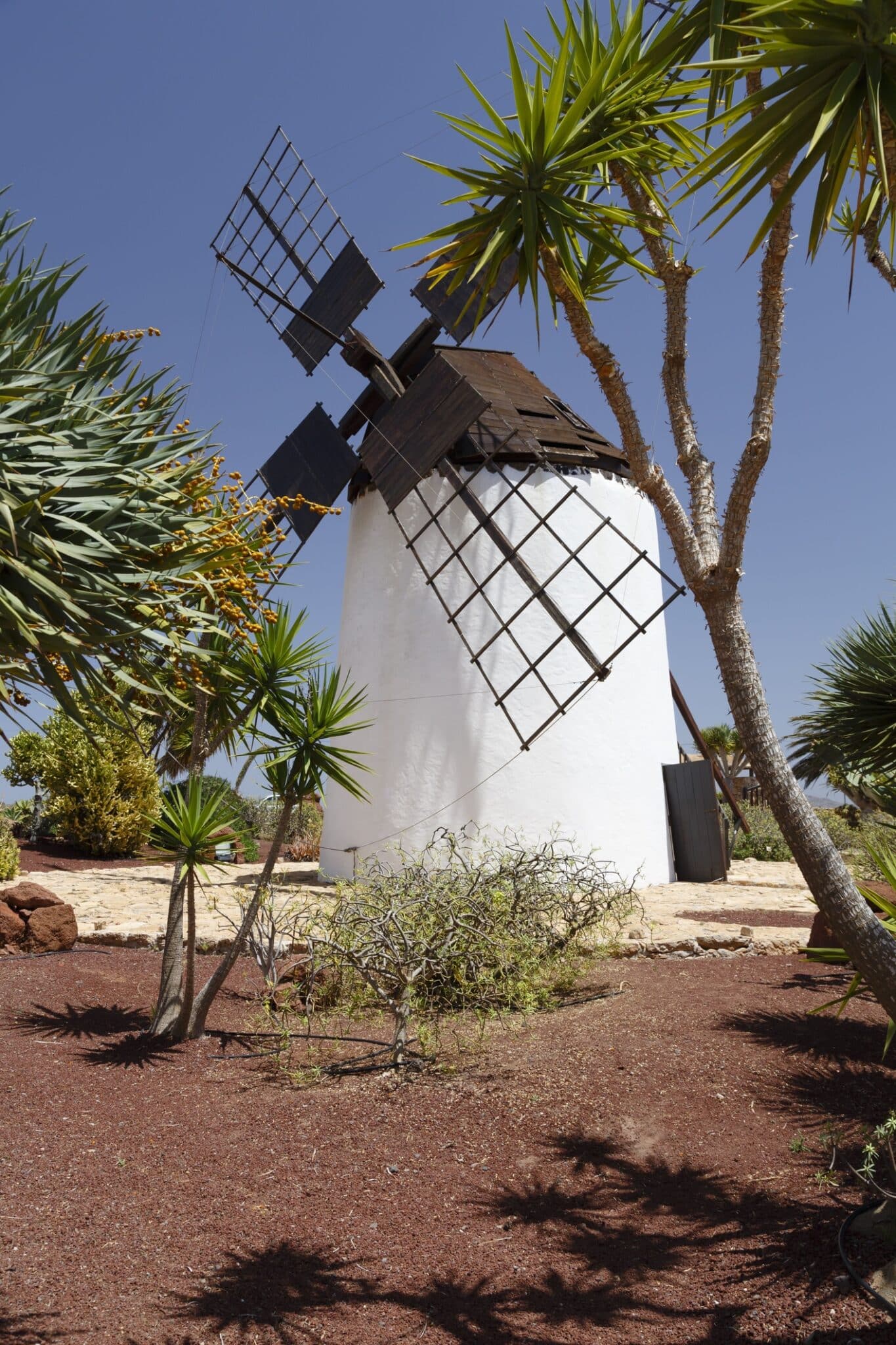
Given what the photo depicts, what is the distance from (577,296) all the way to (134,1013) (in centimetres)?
583

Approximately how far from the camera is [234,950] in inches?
237

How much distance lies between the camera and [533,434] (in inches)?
486

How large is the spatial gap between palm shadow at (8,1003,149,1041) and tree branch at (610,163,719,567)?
5.21 metres

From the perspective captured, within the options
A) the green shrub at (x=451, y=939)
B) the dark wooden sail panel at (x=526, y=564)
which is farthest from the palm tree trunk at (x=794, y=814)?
the dark wooden sail panel at (x=526, y=564)

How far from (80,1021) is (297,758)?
2.53 metres

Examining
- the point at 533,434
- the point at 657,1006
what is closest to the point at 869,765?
the point at 657,1006

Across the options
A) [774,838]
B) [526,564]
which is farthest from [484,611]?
[774,838]

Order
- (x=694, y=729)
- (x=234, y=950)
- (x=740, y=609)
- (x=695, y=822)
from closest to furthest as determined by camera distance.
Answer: (x=740, y=609) → (x=234, y=950) → (x=695, y=822) → (x=694, y=729)

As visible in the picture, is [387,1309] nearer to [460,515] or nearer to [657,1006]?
[657,1006]

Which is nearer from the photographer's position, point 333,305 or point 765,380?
point 765,380

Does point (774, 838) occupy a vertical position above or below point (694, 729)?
below

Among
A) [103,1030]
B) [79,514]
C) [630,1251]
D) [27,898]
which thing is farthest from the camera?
[27,898]

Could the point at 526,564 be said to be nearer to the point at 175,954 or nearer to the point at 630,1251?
the point at 175,954

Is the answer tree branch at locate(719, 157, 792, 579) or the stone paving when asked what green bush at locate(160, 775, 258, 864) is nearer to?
the stone paving
